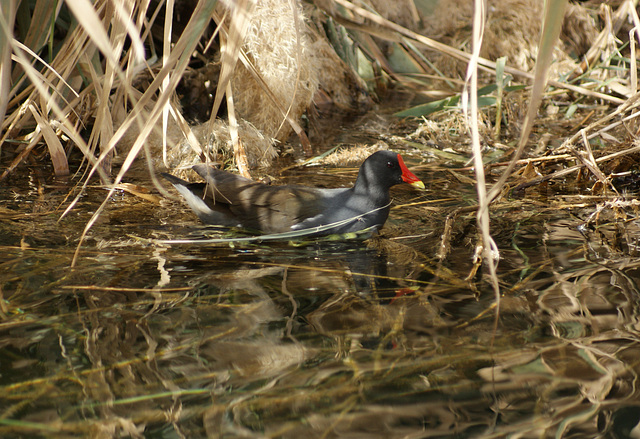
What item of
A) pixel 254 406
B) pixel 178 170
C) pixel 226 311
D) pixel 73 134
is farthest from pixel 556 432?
pixel 178 170

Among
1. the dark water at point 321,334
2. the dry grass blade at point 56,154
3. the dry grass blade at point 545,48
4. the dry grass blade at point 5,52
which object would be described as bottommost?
the dark water at point 321,334

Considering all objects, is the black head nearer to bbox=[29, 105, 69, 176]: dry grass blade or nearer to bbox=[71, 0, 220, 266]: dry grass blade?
bbox=[29, 105, 69, 176]: dry grass blade

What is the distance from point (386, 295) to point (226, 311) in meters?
0.48

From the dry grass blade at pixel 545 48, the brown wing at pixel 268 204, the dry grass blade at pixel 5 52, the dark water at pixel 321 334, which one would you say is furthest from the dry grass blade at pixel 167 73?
the brown wing at pixel 268 204

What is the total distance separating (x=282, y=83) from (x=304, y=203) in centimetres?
113

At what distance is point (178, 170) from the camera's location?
3590 millimetres

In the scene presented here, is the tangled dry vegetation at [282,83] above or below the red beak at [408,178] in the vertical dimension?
above

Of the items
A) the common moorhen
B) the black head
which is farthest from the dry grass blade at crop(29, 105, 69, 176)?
the black head

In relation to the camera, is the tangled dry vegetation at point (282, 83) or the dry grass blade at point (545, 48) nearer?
the dry grass blade at point (545, 48)

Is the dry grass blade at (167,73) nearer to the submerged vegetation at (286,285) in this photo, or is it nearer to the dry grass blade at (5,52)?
the submerged vegetation at (286,285)

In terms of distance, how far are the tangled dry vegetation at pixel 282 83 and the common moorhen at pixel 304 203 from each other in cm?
22

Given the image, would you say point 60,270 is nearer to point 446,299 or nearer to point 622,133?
point 446,299

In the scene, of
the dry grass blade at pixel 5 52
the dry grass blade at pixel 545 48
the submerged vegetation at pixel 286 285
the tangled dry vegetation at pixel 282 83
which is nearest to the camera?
the dry grass blade at pixel 545 48

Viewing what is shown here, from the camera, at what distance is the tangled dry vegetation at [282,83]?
1681mm
